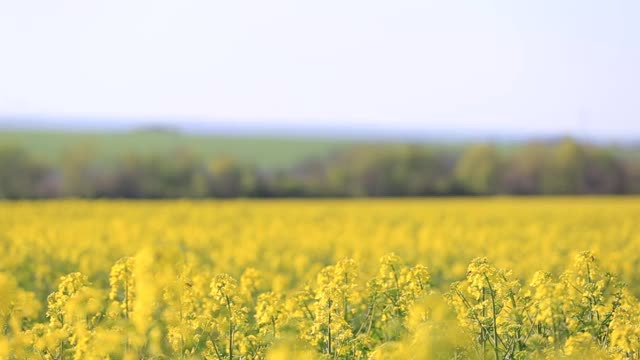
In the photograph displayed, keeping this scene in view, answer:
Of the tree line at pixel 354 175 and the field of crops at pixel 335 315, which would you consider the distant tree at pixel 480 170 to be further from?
the field of crops at pixel 335 315

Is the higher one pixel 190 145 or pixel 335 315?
pixel 335 315

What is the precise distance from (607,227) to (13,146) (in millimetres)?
39439

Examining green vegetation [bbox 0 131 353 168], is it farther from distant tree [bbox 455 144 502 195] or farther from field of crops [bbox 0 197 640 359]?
field of crops [bbox 0 197 640 359]

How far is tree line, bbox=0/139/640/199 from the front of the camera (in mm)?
48094

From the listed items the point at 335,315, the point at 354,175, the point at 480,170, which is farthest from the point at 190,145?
the point at 335,315

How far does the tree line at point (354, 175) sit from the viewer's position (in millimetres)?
48094

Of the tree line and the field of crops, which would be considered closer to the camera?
the field of crops

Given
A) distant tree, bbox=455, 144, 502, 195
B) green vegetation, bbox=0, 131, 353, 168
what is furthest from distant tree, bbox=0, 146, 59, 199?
green vegetation, bbox=0, 131, 353, 168

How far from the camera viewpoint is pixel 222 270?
39.9 feet

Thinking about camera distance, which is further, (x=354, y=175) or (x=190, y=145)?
(x=190, y=145)

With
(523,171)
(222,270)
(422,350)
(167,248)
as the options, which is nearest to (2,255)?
(222,270)

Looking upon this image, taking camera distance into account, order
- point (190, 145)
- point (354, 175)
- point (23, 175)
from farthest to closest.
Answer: point (190, 145)
point (354, 175)
point (23, 175)

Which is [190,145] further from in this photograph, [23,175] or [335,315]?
[335,315]

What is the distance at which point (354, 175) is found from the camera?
54.2 m
